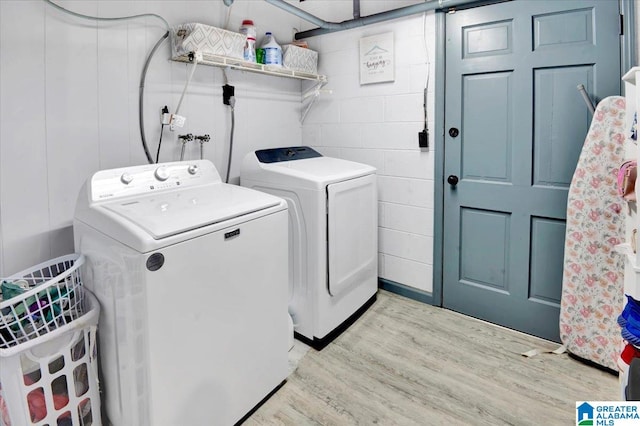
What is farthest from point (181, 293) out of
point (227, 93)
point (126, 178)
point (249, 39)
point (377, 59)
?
point (377, 59)

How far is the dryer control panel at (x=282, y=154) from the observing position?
2.41 metres

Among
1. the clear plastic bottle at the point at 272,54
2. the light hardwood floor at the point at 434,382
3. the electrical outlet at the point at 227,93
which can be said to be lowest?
the light hardwood floor at the point at 434,382

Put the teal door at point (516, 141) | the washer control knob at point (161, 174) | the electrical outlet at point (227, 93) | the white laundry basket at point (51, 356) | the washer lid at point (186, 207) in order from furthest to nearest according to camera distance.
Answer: the electrical outlet at point (227, 93) < the teal door at point (516, 141) < the washer control knob at point (161, 174) < the washer lid at point (186, 207) < the white laundry basket at point (51, 356)

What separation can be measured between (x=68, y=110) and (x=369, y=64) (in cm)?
195

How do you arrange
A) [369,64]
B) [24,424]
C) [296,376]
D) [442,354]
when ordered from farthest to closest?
[369,64]
[442,354]
[296,376]
[24,424]

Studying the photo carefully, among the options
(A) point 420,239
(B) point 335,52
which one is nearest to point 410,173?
(A) point 420,239

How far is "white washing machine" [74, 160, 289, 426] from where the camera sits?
1316mm

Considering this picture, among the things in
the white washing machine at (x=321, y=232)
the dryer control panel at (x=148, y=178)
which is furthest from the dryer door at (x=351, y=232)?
the dryer control panel at (x=148, y=178)

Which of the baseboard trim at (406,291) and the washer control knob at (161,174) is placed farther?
the baseboard trim at (406,291)

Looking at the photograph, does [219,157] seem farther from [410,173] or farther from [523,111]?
[523,111]

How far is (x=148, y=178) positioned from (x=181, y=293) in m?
0.69

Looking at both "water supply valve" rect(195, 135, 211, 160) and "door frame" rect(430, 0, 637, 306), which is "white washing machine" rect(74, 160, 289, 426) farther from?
"door frame" rect(430, 0, 637, 306)

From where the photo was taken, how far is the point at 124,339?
1.37 meters

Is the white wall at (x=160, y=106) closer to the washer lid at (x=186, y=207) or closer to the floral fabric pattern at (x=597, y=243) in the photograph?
the washer lid at (x=186, y=207)
